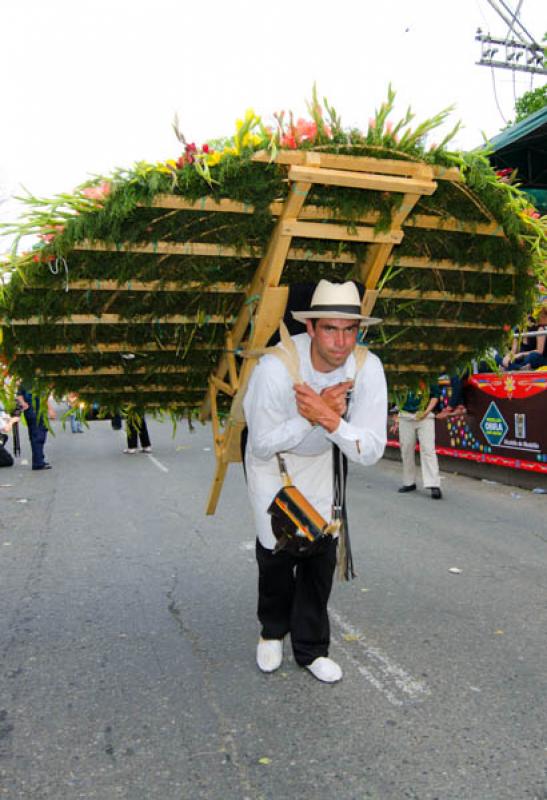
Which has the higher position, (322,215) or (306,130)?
(306,130)

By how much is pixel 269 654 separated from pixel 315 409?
1.42 metres

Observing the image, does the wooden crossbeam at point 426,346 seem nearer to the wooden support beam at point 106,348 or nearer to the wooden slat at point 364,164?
the wooden support beam at point 106,348

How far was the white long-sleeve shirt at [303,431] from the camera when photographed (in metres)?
3.54

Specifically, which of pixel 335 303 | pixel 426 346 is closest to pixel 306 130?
pixel 335 303

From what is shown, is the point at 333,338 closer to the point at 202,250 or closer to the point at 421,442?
the point at 202,250

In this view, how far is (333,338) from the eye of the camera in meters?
3.47

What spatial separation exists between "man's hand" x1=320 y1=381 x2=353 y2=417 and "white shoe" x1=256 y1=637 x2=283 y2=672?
1364 millimetres

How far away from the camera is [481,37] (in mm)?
21188

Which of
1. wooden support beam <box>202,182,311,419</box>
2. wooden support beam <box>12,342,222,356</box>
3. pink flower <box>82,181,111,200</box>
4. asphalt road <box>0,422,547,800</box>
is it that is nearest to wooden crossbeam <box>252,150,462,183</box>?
wooden support beam <box>202,182,311,419</box>

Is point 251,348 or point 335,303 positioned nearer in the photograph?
point 335,303

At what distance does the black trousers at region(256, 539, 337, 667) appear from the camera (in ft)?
12.7

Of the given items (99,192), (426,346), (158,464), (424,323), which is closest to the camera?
(99,192)

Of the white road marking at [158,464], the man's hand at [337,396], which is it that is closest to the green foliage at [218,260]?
the man's hand at [337,396]

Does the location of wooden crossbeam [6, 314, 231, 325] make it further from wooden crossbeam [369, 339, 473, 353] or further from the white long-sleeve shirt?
wooden crossbeam [369, 339, 473, 353]
